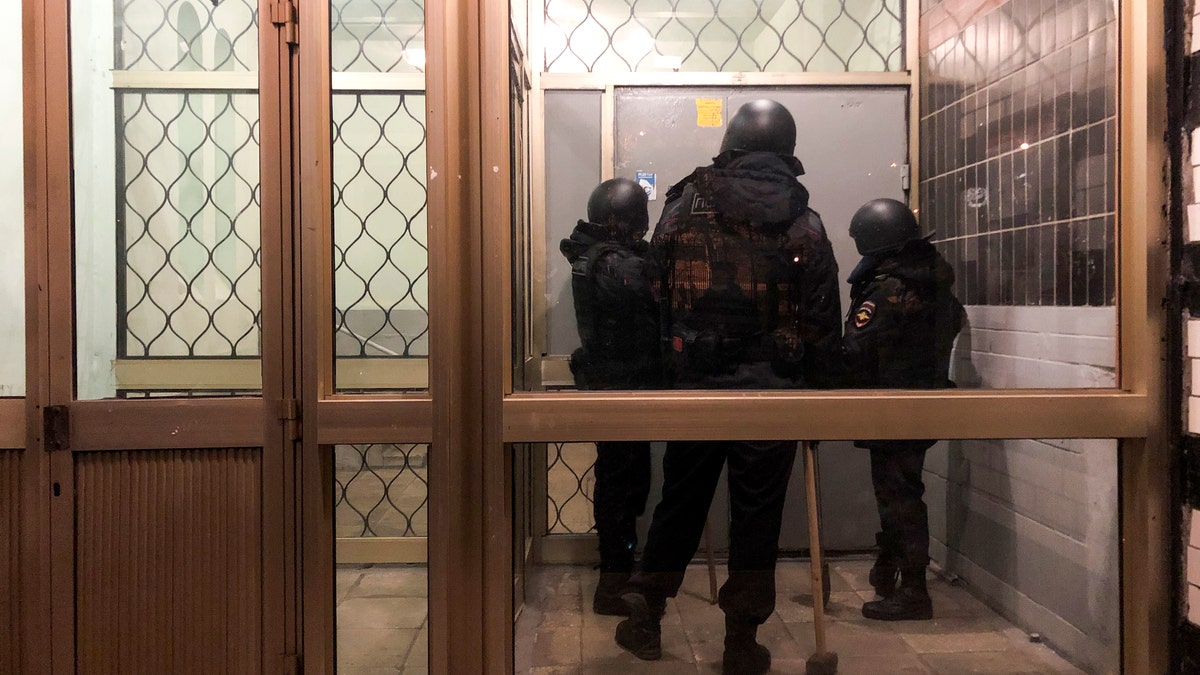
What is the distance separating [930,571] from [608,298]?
138cm

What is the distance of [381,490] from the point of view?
189cm

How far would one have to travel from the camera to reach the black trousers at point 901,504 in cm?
227

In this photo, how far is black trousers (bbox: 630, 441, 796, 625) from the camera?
2002 mm

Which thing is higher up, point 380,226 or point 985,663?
point 380,226

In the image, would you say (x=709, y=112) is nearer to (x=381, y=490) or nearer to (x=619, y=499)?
(x=619, y=499)

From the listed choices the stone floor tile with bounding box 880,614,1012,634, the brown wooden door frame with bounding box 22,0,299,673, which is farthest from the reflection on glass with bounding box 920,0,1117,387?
the brown wooden door frame with bounding box 22,0,299,673

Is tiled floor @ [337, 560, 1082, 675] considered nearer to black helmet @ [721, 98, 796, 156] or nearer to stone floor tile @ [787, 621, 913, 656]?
stone floor tile @ [787, 621, 913, 656]

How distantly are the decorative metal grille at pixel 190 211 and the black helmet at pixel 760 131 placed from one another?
1268 millimetres

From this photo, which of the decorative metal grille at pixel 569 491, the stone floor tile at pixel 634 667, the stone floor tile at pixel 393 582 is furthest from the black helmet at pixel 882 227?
the stone floor tile at pixel 393 582

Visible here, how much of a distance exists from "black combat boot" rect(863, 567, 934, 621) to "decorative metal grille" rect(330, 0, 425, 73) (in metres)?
2.02

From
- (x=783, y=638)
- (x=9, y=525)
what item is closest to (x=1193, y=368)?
(x=783, y=638)

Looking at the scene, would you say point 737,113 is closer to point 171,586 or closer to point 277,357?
point 277,357

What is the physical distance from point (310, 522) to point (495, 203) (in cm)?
86

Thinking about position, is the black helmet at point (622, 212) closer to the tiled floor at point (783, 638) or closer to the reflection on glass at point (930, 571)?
the reflection on glass at point (930, 571)
